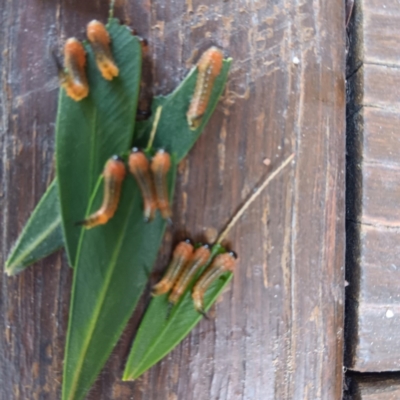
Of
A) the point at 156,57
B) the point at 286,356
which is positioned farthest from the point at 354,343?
the point at 156,57

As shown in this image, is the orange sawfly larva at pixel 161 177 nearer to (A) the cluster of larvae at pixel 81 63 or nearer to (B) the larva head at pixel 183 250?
(B) the larva head at pixel 183 250

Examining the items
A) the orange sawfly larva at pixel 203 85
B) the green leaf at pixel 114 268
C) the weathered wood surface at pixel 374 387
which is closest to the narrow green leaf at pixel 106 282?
the green leaf at pixel 114 268

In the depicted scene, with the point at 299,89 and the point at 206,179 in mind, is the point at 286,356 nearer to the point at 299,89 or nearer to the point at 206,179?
the point at 206,179

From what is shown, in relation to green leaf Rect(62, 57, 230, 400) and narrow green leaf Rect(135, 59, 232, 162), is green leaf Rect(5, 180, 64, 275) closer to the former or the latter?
green leaf Rect(62, 57, 230, 400)

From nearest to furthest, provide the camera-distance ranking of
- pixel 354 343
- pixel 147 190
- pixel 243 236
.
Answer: pixel 147 190 → pixel 243 236 → pixel 354 343

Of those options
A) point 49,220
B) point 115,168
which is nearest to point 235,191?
point 115,168

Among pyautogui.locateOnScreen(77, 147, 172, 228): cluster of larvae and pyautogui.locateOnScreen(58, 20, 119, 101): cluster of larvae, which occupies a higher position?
pyautogui.locateOnScreen(58, 20, 119, 101): cluster of larvae

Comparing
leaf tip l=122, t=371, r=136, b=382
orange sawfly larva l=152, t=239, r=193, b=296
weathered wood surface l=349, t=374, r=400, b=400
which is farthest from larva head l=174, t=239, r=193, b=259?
weathered wood surface l=349, t=374, r=400, b=400
